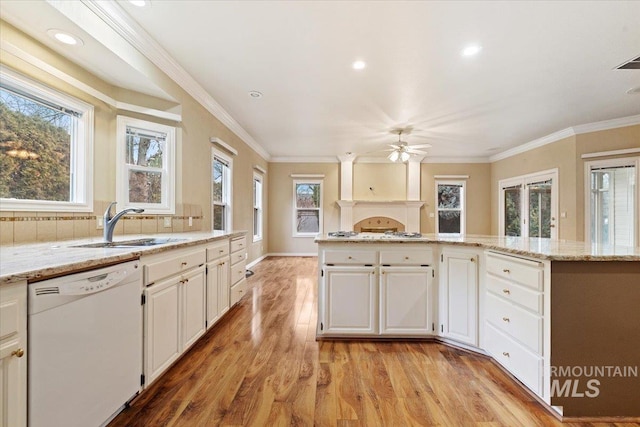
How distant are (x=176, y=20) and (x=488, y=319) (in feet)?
11.3

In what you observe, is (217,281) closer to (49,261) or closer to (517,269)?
(49,261)

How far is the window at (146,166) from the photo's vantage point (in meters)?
2.72

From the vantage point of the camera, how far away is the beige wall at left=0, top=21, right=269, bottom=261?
74.8 inches

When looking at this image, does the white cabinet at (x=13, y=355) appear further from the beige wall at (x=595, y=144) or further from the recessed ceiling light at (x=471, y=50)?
the beige wall at (x=595, y=144)

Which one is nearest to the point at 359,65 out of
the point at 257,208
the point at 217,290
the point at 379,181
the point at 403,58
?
the point at 403,58

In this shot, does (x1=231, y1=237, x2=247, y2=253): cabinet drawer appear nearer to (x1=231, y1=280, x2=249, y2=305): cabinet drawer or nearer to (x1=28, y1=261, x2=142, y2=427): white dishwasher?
(x1=231, y1=280, x2=249, y2=305): cabinet drawer

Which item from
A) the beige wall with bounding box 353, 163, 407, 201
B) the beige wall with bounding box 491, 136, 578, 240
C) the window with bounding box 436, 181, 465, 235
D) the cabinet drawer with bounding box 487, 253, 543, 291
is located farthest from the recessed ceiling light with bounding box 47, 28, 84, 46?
the window with bounding box 436, 181, 465, 235

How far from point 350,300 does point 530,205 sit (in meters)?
5.69

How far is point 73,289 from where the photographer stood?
4.00ft

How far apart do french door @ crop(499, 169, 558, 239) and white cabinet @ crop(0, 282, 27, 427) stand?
7091mm

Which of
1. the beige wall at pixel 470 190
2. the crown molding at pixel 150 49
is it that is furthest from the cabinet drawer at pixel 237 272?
the beige wall at pixel 470 190

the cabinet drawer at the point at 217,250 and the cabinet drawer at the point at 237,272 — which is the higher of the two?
the cabinet drawer at the point at 217,250

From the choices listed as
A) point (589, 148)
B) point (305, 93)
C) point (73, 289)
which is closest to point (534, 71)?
point (305, 93)

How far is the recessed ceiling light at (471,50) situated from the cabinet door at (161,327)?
10.5 feet
